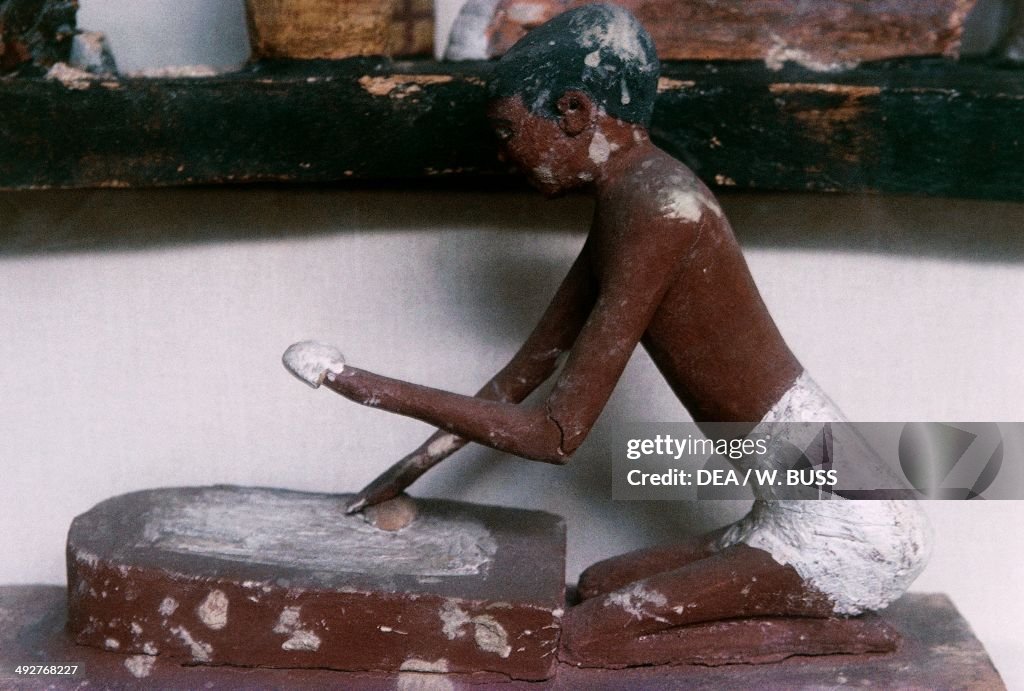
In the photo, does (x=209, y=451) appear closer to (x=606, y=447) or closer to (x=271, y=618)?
(x=271, y=618)

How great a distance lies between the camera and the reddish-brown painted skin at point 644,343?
4.61ft

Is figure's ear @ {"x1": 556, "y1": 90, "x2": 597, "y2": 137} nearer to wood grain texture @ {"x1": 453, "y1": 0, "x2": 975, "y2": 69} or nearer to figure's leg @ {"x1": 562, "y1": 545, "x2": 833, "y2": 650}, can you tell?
wood grain texture @ {"x1": 453, "y1": 0, "x2": 975, "y2": 69}

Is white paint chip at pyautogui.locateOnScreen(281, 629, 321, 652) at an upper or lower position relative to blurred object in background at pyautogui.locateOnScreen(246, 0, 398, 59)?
lower

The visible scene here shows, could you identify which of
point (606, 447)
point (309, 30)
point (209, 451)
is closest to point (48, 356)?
point (209, 451)

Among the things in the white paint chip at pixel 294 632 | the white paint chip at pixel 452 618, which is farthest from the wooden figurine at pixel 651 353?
the white paint chip at pixel 294 632

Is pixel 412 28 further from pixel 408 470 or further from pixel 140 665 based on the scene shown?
pixel 140 665

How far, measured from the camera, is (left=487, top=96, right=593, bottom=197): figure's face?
4.66 feet

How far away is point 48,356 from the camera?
1924 millimetres

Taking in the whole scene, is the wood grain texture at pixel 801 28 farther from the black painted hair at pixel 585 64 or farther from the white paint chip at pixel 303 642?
the white paint chip at pixel 303 642

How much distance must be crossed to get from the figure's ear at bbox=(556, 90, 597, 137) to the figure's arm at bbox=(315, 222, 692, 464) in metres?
0.17

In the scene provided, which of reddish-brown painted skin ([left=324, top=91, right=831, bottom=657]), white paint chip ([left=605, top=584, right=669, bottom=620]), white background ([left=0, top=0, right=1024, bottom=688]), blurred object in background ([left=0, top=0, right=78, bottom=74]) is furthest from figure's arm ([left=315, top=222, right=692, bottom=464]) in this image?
blurred object in background ([left=0, top=0, right=78, bottom=74])

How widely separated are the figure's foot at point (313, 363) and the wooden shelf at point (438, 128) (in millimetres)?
366

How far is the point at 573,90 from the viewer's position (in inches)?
54.8

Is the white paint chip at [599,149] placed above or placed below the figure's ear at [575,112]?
below
